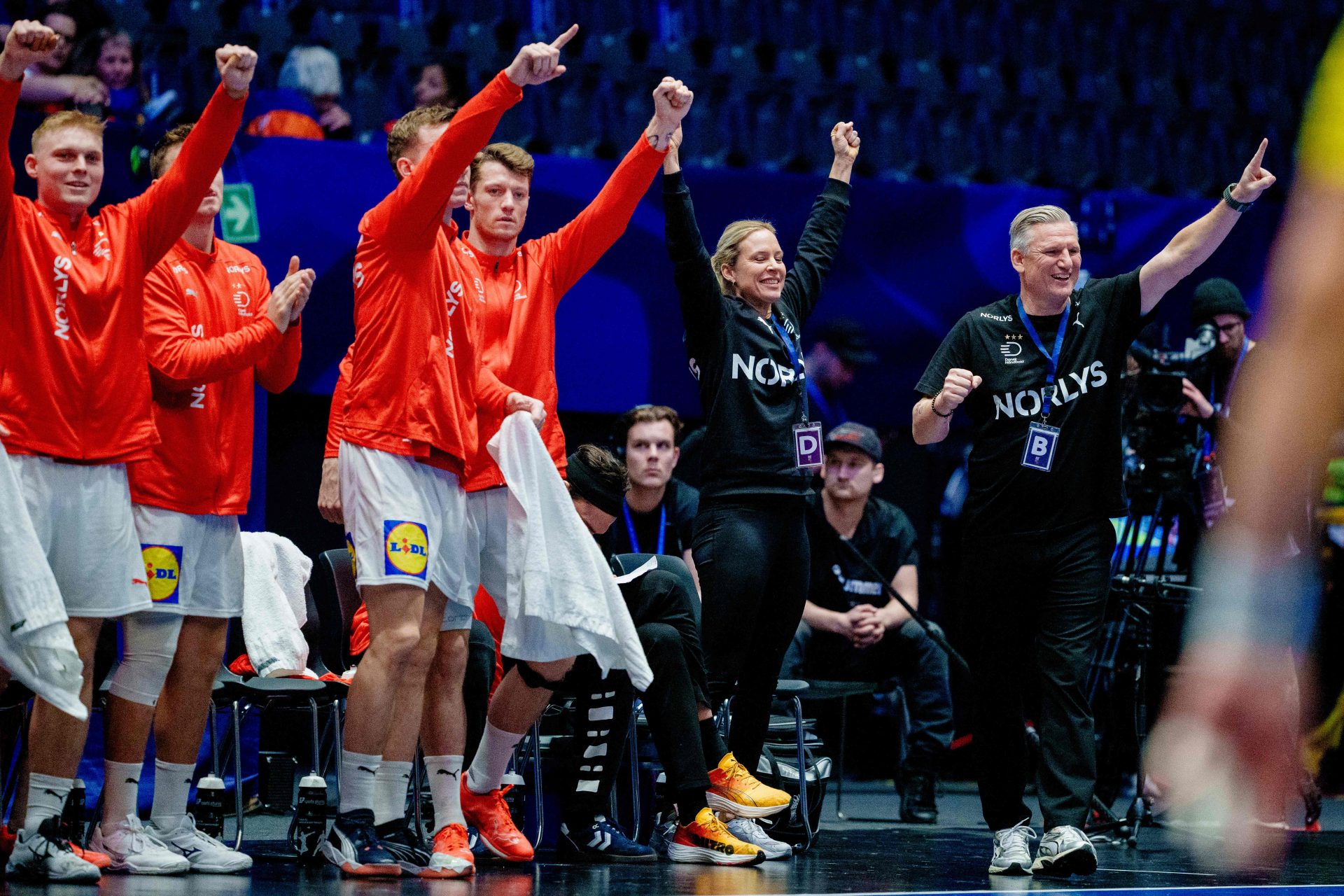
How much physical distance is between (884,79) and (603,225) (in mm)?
4806

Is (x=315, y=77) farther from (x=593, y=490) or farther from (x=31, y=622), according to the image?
(x=31, y=622)

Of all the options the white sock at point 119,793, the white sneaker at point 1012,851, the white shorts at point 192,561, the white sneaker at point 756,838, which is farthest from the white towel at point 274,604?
the white sneaker at point 1012,851

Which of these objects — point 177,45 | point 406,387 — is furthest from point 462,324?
point 177,45

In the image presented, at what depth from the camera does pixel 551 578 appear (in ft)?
12.5

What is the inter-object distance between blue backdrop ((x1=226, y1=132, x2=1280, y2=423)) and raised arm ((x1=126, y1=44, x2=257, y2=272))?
205 cm

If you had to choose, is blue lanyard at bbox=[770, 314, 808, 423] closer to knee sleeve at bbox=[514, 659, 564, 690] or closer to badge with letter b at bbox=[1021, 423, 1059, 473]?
badge with letter b at bbox=[1021, 423, 1059, 473]

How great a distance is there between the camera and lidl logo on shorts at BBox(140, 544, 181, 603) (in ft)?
12.0

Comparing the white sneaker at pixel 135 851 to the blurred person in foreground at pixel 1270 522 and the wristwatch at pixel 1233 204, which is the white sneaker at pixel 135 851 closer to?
the wristwatch at pixel 1233 204

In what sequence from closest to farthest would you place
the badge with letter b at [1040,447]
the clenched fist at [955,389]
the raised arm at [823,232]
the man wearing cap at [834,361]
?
1. the clenched fist at [955,389]
2. the badge with letter b at [1040,447]
3. the raised arm at [823,232]
4. the man wearing cap at [834,361]

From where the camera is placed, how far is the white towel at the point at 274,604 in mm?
4531

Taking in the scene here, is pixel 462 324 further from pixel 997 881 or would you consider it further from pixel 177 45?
pixel 177 45

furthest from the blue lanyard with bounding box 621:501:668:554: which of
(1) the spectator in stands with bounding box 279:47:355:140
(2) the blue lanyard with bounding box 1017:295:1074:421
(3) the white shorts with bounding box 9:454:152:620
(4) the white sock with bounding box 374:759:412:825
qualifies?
(3) the white shorts with bounding box 9:454:152:620

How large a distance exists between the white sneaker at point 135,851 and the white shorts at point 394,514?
798 mm

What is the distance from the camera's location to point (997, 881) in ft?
12.2
